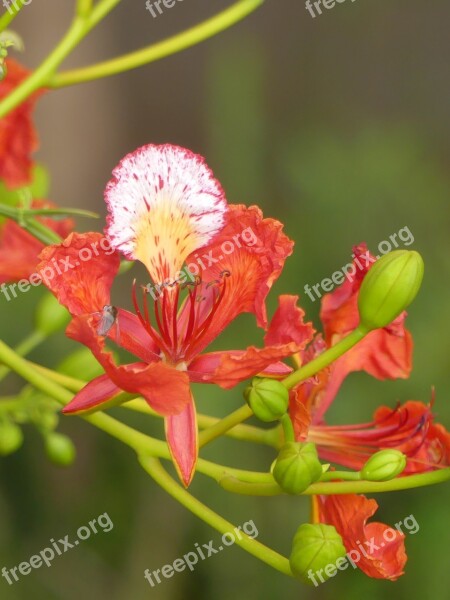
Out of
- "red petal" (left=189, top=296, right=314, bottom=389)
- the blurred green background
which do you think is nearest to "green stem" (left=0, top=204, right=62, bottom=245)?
"red petal" (left=189, top=296, right=314, bottom=389)

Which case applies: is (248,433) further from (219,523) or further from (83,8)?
(83,8)

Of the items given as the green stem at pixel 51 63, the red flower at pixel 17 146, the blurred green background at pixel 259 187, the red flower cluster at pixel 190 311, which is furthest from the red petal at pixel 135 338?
the blurred green background at pixel 259 187

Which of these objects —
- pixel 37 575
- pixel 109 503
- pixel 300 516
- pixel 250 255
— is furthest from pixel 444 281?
pixel 250 255

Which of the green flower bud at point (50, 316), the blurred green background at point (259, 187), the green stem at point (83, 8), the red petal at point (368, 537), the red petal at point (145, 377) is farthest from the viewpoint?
the blurred green background at point (259, 187)

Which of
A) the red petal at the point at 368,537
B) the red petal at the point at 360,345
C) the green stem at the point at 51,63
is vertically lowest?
the red petal at the point at 368,537

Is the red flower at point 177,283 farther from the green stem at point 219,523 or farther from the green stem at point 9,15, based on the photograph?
the green stem at point 9,15

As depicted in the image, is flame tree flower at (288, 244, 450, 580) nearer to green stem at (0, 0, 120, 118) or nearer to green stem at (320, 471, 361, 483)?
green stem at (320, 471, 361, 483)

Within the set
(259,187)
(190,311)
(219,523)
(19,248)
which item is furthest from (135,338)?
(259,187)

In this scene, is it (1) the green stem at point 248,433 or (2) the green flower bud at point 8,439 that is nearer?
(1) the green stem at point 248,433
